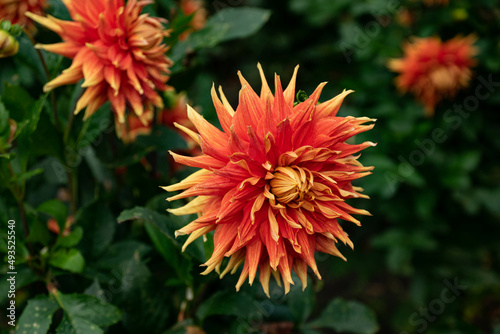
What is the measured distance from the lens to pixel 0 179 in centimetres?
104

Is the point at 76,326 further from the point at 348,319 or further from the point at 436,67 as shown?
the point at 436,67

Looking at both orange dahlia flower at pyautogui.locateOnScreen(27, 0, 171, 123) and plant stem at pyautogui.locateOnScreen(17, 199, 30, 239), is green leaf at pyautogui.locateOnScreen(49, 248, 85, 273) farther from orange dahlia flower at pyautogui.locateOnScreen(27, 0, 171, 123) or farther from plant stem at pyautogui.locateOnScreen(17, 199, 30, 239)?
orange dahlia flower at pyautogui.locateOnScreen(27, 0, 171, 123)

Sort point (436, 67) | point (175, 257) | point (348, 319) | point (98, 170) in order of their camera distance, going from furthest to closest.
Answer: point (436, 67) < point (98, 170) < point (348, 319) < point (175, 257)

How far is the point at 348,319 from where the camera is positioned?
1.29 metres

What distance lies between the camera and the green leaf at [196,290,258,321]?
105cm

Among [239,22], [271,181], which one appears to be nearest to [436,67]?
[239,22]

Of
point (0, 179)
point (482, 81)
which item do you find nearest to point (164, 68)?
point (0, 179)

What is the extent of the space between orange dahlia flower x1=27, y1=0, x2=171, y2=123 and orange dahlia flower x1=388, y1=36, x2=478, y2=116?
5.08 ft

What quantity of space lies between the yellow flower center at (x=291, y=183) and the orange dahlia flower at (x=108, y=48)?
0.40 m

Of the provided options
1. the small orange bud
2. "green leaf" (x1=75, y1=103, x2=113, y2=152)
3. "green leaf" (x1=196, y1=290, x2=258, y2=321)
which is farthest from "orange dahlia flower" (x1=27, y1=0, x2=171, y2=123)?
"green leaf" (x1=196, y1=290, x2=258, y2=321)

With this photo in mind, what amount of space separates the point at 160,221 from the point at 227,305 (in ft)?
0.99

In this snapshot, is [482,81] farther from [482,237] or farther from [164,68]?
[164,68]

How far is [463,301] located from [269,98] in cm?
244

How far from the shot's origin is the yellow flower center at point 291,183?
0.77 m
